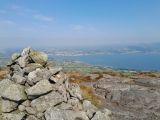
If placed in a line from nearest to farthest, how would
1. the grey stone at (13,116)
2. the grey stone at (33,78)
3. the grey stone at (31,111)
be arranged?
the grey stone at (13,116) < the grey stone at (31,111) < the grey stone at (33,78)

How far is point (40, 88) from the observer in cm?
3397

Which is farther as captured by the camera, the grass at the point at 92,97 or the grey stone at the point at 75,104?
the grass at the point at 92,97

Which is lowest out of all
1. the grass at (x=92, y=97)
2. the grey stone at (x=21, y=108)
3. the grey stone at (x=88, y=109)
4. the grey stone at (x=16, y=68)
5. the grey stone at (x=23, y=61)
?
the grass at (x=92, y=97)

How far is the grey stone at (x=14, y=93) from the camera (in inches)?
1316

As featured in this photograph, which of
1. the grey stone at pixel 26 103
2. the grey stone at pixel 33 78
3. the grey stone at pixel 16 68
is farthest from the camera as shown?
the grey stone at pixel 16 68

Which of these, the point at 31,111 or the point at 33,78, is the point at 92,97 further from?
the point at 31,111

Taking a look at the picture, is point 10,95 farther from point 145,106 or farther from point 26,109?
point 145,106

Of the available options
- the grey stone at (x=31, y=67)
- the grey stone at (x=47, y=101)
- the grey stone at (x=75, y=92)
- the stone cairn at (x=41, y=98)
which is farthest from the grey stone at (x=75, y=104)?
the grey stone at (x=31, y=67)

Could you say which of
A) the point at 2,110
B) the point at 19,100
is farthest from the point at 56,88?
the point at 2,110

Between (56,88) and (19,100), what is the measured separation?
17.5ft

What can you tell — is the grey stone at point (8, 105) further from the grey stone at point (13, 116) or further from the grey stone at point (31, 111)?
the grey stone at point (31, 111)

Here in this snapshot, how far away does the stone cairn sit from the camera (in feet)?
106

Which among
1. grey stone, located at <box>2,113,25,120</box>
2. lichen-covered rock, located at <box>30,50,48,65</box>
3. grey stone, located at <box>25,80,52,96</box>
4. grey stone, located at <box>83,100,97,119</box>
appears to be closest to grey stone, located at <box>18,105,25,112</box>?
grey stone, located at <box>2,113,25,120</box>

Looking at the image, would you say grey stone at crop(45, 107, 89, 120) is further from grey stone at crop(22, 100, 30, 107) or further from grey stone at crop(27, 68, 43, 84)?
grey stone at crop(27, 68, 43, 84)
